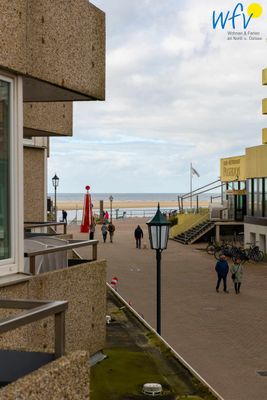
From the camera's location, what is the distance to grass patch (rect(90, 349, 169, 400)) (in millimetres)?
7223

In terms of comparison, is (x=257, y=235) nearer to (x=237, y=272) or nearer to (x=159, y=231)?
(x=237, y=272)

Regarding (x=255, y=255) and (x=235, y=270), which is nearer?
(x=235, y=270)

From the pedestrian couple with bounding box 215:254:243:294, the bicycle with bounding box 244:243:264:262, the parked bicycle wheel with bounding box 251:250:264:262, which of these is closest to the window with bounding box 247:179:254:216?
the bicycle with bounding box 244:243:264:262

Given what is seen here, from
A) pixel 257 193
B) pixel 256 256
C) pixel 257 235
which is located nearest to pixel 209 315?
pixel 256 256

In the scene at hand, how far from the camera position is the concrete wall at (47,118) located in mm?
10945

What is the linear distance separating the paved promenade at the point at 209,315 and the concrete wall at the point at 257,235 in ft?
12.9

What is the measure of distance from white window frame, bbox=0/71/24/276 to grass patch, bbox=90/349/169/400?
2165 mm

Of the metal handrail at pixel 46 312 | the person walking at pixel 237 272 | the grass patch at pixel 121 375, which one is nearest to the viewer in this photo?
the metal handrail at pixel 46 312

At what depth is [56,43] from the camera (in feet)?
20.6

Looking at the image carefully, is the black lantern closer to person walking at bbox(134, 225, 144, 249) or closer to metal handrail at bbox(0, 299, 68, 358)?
metal handrail at bbox(0, 299, 68, 358)

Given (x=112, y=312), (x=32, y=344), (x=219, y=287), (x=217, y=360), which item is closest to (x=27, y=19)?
(x=32, y=344)

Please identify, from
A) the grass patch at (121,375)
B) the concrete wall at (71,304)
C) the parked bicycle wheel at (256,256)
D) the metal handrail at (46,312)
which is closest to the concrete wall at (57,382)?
the metal handrail at (46,312)

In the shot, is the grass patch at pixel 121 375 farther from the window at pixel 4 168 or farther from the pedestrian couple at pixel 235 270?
the pedestrian couple at pixel 235 270

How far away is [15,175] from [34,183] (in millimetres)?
9337
